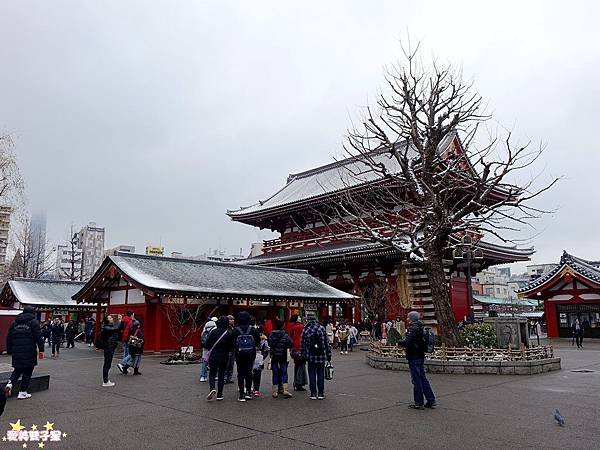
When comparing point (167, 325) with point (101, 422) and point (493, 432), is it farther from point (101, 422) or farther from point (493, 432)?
point (493, 432)

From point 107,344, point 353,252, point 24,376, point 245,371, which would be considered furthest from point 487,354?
point 353,252

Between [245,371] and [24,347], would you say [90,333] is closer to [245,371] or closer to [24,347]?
[24,347]

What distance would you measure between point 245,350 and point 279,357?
82 centimetres

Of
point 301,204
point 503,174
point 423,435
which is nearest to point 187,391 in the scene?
point 423,435

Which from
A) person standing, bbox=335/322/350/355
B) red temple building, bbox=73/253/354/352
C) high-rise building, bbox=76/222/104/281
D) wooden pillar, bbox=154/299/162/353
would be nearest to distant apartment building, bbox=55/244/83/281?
high-rise building, bbox=76/222/104/281

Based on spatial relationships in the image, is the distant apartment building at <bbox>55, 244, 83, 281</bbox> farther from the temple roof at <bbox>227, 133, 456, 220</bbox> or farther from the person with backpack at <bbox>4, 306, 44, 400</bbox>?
the person with backpack at <bbox>4, 306, 44, 400</bbox>

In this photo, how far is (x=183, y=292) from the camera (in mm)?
19297

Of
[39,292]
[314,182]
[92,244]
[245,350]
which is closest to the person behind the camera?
[245,350]

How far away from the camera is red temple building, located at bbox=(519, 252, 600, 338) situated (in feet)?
98.2

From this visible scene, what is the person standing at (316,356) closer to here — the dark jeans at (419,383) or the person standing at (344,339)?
the dark jeans at (419,383)

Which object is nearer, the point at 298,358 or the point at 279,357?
the point at 279,357

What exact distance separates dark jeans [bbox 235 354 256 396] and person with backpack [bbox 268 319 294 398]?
51 centimetres

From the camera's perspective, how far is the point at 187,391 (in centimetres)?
1055

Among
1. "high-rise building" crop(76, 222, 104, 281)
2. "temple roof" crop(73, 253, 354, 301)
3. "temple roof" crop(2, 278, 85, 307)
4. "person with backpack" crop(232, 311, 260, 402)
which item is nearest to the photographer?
"person with backpack" crop(232, 311, 260, 402)
